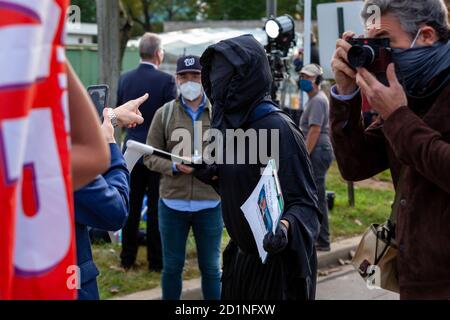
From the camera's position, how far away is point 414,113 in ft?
7.61

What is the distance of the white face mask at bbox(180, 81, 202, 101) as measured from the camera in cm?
510

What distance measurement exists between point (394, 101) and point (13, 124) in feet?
4.69

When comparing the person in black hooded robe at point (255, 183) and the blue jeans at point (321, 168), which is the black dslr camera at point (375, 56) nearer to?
the person in black hooded robe at point (255, 183)

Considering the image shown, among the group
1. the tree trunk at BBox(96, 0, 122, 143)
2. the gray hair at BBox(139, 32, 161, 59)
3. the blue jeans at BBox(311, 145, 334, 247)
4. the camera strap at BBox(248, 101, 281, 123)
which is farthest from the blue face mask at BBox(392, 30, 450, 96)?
the blue jeans at BBox(311, 145, 334, 247)

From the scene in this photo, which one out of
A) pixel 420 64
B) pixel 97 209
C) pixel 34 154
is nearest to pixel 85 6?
pixel 97 209

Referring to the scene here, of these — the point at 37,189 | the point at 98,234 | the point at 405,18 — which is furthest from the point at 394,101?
the point at 98,234

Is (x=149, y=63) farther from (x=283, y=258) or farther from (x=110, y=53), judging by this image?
(x=283, y=258)

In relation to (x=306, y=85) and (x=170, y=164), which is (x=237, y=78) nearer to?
(x=170, y=164)

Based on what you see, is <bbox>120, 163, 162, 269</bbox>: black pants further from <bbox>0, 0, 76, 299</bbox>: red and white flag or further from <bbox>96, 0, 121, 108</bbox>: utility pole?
<bbox>0, 0, 76, 299</bbox>: red and white flag

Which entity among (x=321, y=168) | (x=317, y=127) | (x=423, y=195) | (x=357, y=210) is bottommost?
(x=357, y=210)

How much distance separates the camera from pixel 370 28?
8.17ft

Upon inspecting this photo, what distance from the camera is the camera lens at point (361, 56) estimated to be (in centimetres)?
232

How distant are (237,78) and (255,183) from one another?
1.62 feet
